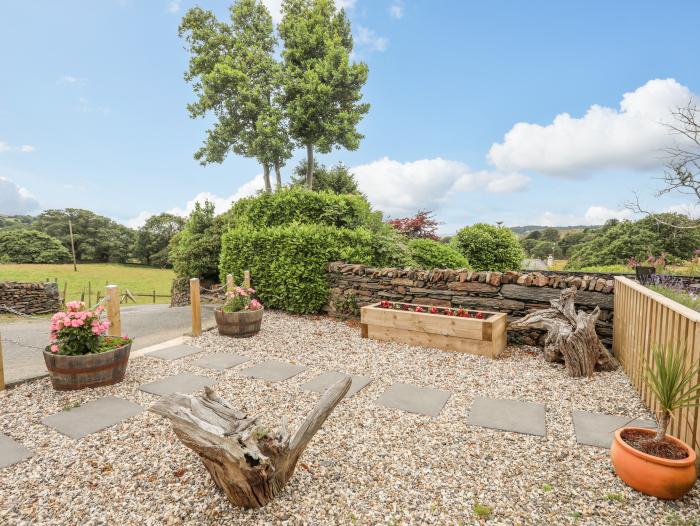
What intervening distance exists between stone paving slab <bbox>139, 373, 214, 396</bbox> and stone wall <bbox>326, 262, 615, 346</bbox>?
11.0 feet

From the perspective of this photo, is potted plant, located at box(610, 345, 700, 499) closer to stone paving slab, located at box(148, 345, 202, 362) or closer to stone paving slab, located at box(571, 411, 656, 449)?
stone paving slab, located at box(571, 411, 656, 449)

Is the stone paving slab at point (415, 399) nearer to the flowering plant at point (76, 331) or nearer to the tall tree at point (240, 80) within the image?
the flowering plant at point (76, 331)

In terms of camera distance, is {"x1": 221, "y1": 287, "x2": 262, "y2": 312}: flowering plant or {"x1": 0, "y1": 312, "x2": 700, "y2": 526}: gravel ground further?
{"x1": 221, "y1": 287, "x2": 262, "y2": 312}: flowering plant

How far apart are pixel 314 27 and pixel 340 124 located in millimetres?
4645

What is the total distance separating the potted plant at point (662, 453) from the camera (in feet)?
6.49

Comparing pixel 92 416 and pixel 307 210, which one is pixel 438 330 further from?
pixel 307 210

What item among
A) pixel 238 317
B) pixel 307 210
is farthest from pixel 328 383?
pixel 307 210

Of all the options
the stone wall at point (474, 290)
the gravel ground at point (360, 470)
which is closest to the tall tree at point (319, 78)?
the stone wall at point (474, 290)

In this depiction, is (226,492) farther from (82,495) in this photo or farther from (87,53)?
(87,53)

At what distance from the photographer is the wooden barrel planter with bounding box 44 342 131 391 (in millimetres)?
3588

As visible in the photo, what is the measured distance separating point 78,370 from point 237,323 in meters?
2.25

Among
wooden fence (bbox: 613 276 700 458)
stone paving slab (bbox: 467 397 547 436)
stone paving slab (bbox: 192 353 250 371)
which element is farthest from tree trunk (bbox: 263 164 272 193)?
stone paving slab (bbox: 467 397 547 436)

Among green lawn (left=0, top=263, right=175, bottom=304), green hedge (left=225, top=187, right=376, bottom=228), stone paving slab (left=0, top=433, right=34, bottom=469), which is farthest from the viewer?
green lawn (left=0, top=263, right=175, bottom=304)

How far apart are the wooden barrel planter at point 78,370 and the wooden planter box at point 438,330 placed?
11.2 feet
